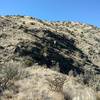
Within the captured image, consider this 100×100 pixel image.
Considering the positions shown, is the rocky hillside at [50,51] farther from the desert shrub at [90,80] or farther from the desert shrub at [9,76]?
the desert shrub at [9,76]

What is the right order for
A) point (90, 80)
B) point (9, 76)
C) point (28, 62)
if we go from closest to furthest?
point (9, 76) < point (90, 80) < point (28, 62)

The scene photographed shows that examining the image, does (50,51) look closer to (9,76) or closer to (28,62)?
(28,62)

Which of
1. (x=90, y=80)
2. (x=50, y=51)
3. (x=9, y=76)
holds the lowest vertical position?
(x=9, y=76)

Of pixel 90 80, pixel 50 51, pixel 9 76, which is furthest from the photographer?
pixel 50 51

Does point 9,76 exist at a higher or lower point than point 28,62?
lower

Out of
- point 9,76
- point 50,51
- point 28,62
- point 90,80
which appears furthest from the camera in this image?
point 50,51

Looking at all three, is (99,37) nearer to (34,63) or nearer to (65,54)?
(65,54)

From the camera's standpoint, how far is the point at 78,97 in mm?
17141


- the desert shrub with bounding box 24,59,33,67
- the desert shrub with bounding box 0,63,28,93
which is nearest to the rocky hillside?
the desert shrub with bounding box 24,59,33,67

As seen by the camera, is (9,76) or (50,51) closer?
(9,76)

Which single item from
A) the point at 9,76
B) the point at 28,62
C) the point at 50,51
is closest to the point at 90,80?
the point at 28,62

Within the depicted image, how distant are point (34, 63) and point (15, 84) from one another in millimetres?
20405

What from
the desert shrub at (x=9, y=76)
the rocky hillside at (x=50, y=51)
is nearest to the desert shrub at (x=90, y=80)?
the rocky hillside at (x=50, y=51)

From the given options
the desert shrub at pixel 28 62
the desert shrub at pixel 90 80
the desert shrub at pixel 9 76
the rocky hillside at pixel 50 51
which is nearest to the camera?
the desert shrub at pixel 9 76
